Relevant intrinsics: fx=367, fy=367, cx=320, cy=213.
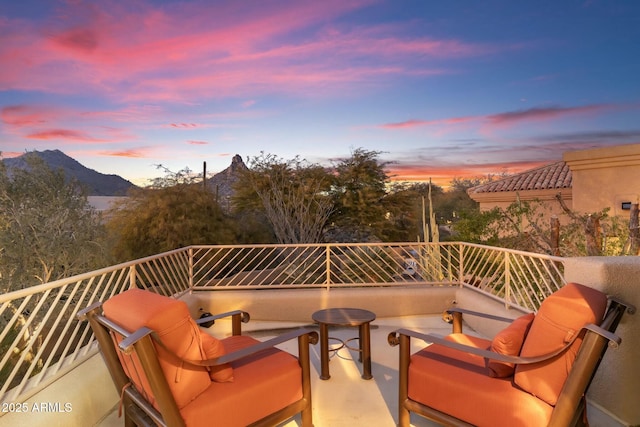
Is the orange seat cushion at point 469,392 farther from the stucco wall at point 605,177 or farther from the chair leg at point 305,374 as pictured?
the stucco wall at point 605,177

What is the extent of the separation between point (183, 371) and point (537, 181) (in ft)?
33.8

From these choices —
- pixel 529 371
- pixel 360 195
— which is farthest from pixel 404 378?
pixel 360 195

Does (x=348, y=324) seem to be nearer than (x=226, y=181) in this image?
Yes

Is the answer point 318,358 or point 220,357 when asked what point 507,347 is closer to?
point 220,357

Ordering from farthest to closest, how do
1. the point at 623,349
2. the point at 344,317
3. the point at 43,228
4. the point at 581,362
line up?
the point at 43,228 < the point at 344,317 < the point at 623,349 < the point at 581,362

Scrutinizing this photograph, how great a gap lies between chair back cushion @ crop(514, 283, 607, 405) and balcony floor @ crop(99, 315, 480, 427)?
2.70ft

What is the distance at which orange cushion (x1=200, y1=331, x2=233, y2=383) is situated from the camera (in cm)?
178

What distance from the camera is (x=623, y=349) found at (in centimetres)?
201

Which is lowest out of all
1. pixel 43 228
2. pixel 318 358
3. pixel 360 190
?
pixel 318 358

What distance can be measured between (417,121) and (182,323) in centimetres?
889

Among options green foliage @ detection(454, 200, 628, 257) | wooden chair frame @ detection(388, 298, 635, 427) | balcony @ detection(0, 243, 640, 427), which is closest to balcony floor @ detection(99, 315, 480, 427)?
balcony @ detection(0, 243, 640, 427)

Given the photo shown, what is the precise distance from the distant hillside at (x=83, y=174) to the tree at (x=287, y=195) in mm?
3570

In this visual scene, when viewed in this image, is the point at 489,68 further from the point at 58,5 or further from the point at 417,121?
the point at 58,5

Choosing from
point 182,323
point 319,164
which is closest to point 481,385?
point 182,323
